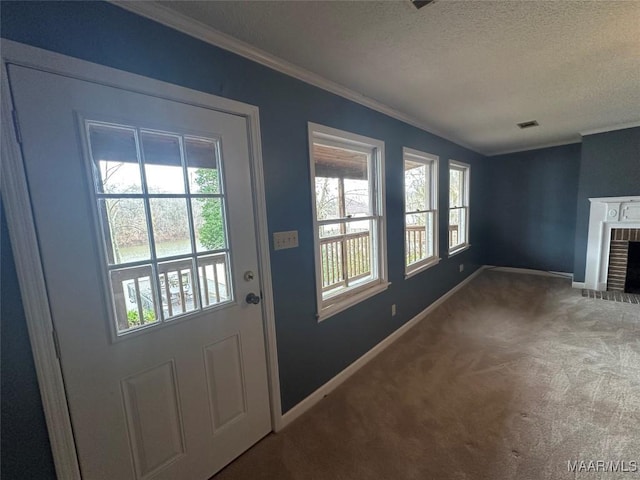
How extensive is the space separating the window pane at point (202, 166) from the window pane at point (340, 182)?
87 centimetres

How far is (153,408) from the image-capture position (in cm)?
124

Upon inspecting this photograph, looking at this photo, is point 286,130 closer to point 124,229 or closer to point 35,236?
point 124,229

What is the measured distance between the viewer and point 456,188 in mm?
4383

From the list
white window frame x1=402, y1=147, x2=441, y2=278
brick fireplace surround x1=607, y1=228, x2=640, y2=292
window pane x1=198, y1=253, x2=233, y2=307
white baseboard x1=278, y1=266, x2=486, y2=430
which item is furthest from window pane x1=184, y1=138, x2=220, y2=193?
brick fireplace surround x1=607, y1=228, x2=640, y2=292

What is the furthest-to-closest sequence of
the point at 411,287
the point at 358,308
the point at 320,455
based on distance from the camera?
the point at 411,287, the point at 358,308, the point at 320,455

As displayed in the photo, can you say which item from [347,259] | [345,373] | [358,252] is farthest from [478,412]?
[358,252]

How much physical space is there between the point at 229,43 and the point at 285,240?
1.12 m

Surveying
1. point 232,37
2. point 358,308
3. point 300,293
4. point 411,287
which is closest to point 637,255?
point 411,287

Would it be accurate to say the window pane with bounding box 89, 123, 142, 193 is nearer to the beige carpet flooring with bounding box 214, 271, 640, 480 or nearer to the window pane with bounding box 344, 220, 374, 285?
the beige carpet flooring with bounding box 214, 271, 640, 480

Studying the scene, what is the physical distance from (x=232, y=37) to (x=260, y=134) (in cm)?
48

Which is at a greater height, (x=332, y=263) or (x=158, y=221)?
(x=158, y=221)

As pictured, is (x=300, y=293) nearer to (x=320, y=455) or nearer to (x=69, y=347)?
(x=320, y=455)

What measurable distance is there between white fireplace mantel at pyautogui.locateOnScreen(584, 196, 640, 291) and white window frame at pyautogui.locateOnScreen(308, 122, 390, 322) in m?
3.60

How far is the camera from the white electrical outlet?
1.69m
